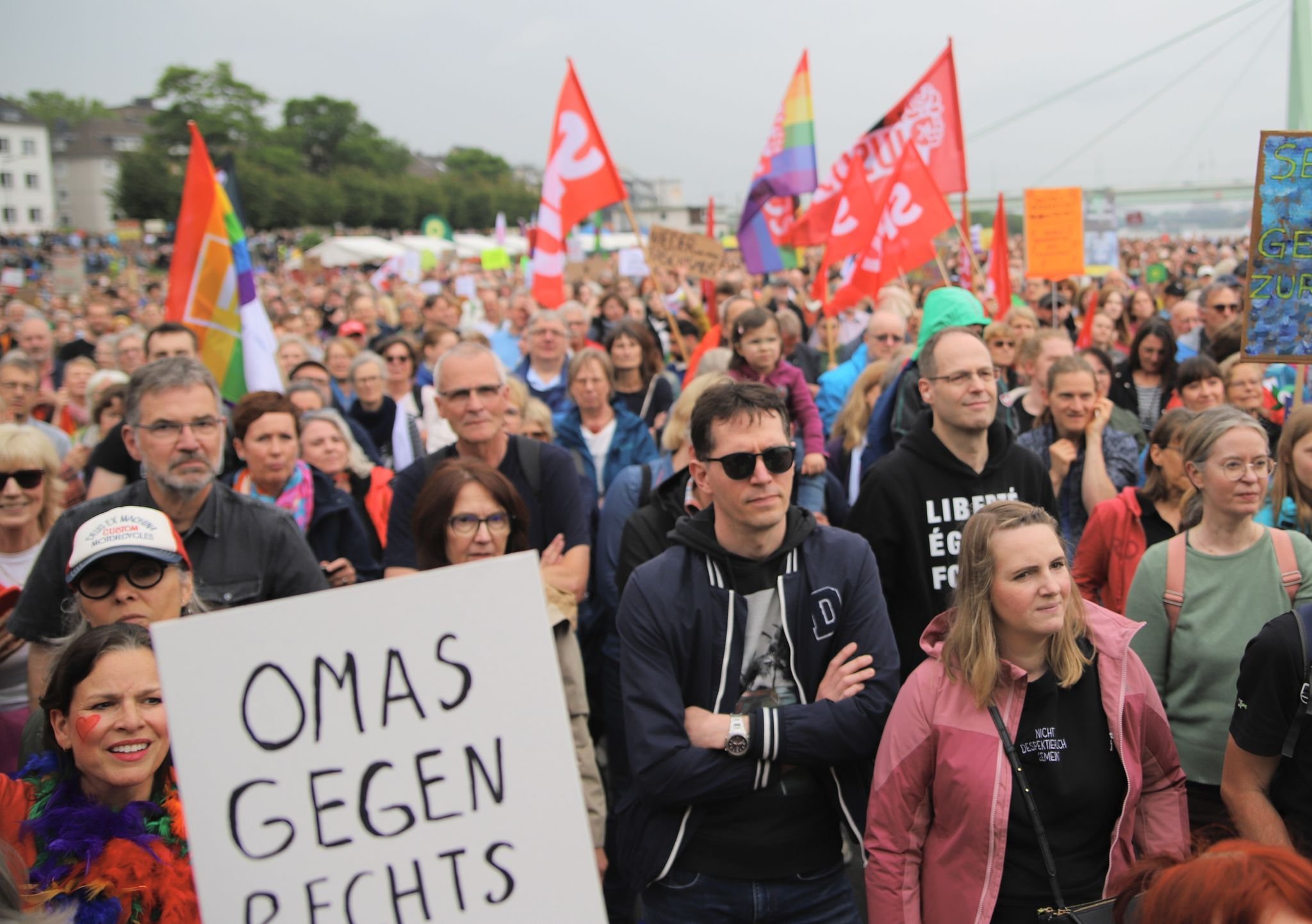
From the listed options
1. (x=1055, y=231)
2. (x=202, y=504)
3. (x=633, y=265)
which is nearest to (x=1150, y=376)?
(x=1055, y=231)

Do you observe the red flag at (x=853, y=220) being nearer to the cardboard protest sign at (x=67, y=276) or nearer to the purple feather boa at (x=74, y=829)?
the purple feather boa at (x=74, y=829)

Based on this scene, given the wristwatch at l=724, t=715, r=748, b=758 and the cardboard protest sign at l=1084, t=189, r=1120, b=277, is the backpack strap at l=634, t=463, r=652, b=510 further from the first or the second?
the cardboard protest sign at l=1084, t=189, r=1120, b=277

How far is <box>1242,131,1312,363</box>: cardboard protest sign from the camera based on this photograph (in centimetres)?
351

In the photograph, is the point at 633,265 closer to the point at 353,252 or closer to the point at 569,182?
the point at 569,182

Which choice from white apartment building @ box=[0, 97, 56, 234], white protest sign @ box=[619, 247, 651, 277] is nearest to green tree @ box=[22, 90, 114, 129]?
white apartment building @ box=[0, 97, 56, 234]

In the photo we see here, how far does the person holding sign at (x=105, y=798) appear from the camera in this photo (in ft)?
7.13

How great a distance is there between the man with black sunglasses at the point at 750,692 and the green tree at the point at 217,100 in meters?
91.6

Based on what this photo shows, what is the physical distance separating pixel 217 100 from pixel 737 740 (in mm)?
99309

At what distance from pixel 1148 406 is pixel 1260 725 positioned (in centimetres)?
444

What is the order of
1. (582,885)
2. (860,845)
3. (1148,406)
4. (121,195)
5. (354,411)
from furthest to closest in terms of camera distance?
(121,195), (354,411), (1148,406), (860,845), (582,885)

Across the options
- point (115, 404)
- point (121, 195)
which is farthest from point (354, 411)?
point (121, 195)

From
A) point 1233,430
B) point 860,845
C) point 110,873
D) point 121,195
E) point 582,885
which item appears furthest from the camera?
point 121,195

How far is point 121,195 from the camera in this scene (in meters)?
62.8

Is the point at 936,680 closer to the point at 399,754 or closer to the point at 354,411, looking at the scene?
the point at 399,754
